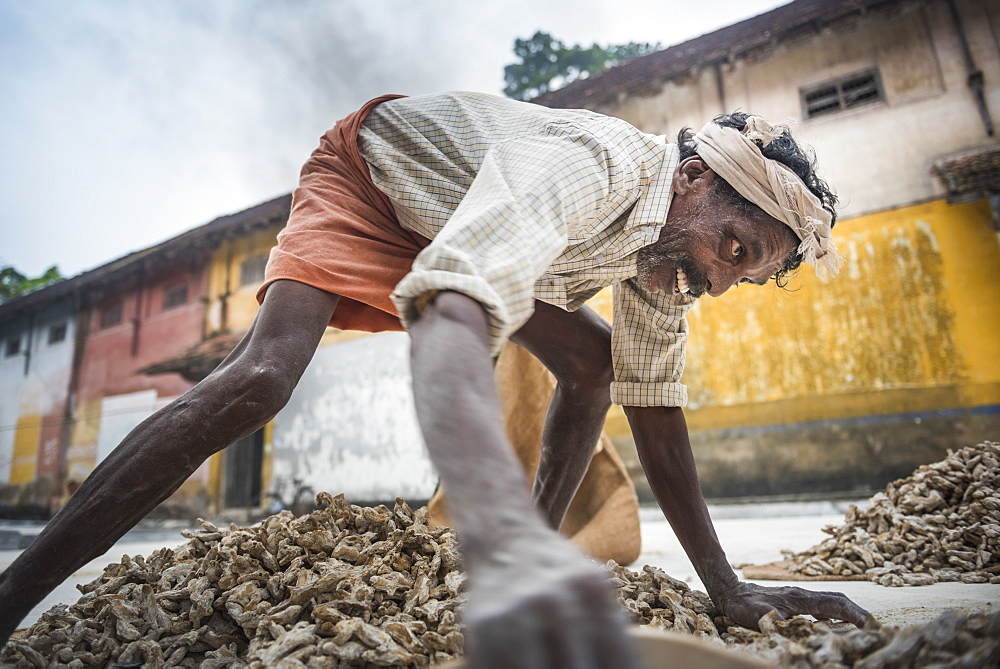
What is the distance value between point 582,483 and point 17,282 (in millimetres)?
17324

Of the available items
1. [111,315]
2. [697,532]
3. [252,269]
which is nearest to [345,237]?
[697,532]

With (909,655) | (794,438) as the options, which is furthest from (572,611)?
(794,438)

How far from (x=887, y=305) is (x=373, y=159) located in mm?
6956

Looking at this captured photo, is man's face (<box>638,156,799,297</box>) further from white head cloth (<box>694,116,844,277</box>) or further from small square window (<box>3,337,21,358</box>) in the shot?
small square window (<box>3,337,21,358</box>)

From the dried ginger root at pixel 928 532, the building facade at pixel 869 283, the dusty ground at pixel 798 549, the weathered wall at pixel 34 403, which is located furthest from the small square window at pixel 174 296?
the dried ginger root at pixel 928 532

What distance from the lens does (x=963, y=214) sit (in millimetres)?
6594

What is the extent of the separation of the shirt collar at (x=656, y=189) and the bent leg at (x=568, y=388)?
20.6 inches

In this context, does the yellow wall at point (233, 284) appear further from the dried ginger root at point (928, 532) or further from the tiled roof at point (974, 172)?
the dried ginger root at point (928, 532)

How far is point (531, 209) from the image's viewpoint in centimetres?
100

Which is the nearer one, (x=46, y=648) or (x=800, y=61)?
(x=46, y=648)

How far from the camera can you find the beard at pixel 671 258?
1.50 meters

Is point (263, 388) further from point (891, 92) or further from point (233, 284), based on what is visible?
point (233, 284)

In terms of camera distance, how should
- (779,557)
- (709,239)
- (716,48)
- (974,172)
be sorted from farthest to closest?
(716,48) → (974,172) → (779,557) → (709,239)

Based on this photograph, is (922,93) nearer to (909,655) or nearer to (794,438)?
(794,438)
